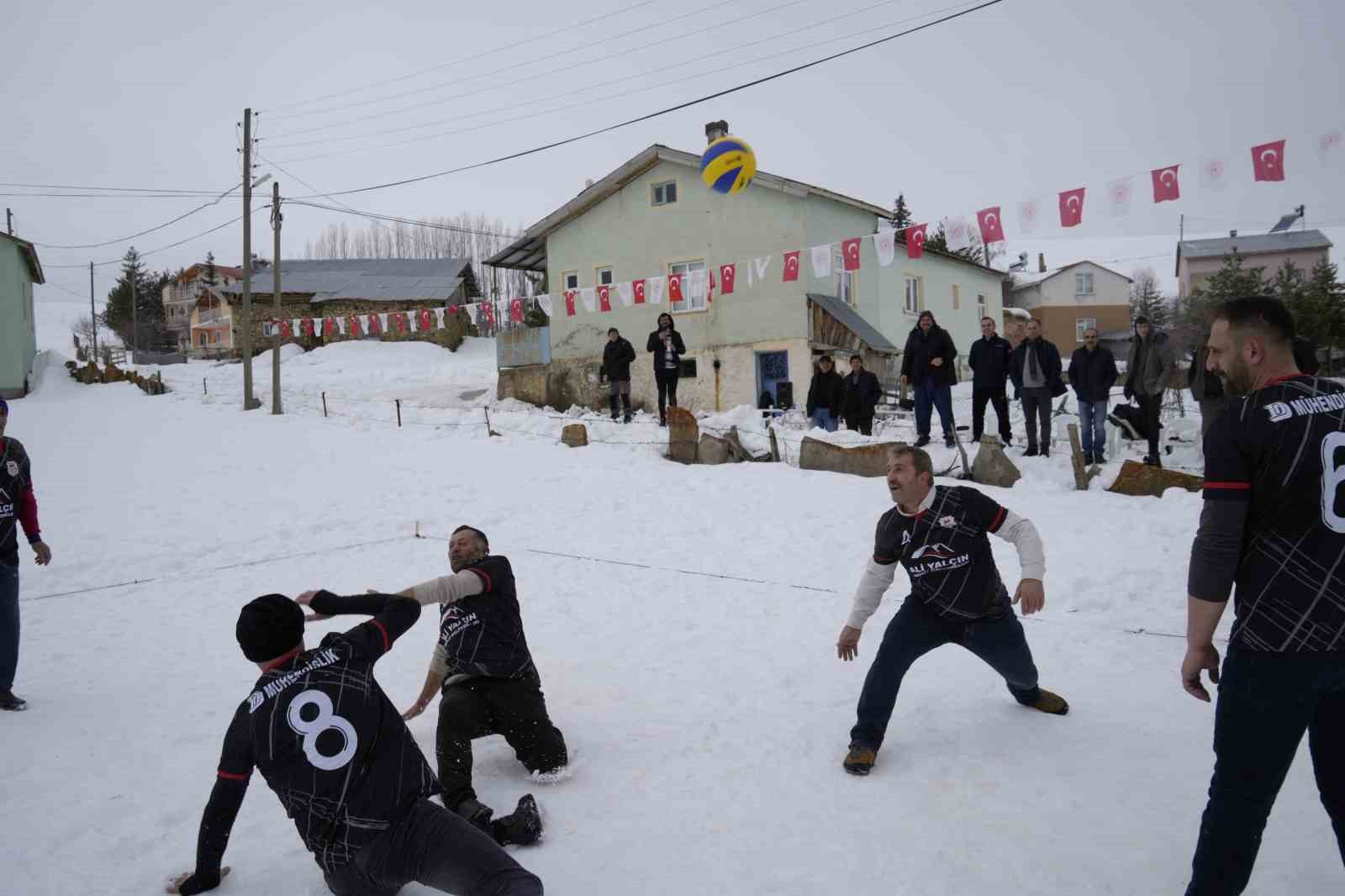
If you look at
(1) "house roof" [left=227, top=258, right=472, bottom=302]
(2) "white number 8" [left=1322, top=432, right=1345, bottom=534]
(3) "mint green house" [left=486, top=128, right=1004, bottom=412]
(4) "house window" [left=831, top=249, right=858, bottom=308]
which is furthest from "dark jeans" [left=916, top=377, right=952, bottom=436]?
(1) "house roof" [left=227, top=258, right=472, bottom=302]

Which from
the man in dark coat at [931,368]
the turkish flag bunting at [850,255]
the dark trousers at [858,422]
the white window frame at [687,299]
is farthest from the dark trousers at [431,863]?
Answer: the white window frame at [687,299]

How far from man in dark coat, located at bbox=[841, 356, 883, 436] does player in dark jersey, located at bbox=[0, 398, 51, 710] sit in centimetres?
1073

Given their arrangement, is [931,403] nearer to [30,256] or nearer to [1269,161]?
[1269,161]

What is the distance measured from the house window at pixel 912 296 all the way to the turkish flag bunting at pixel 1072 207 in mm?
13311

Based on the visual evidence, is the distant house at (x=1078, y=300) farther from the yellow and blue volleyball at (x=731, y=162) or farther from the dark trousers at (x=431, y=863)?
the dark trousers at (x=431, y=863)

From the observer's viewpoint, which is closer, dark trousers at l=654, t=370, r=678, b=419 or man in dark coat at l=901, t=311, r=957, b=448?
man in dark coat at l=901, t=311, r=957, b=448

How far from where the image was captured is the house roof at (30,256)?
28812mm

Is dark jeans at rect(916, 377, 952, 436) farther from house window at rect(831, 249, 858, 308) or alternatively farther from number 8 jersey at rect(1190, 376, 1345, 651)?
house window at rect(831, 249, 858, 308)

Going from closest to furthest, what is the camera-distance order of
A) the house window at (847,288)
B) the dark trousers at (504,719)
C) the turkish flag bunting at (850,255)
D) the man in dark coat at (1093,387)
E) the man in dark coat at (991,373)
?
the dark trousers at (504,719) → the man in dark coat at (1093,387) → the man in dark coat at (991,373) → the turkish flag bunting at (850,255) → the house window at (847,288)

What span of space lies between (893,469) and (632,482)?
794 cm

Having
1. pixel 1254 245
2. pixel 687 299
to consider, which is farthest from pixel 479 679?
pixel 1254 245

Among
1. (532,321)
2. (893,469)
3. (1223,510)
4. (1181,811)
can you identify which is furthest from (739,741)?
(532,321)

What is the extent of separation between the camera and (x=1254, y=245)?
1841 inches

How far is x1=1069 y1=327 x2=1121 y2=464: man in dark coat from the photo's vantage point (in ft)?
35.6
